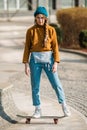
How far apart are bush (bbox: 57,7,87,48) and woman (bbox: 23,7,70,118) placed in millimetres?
14353

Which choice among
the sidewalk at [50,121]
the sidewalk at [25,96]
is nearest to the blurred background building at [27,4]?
the sidewalk at [25,96]

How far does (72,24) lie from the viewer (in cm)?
2266

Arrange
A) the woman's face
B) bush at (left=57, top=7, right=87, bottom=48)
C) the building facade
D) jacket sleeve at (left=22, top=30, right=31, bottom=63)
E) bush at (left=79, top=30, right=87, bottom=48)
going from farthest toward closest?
the building facade
bush at (left=57, top=7, right=87, bottom=48)
bush at (left=79, top=30, right=87, bottom=48)
jacket sleeve at (left=22, top=30, right=31, bottom=63)
the woman's face

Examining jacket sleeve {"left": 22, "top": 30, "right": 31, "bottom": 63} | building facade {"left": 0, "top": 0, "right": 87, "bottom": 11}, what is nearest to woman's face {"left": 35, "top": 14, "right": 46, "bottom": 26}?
jacket sleeve {"left": 22, "top": 30, "right": 31, "bottom": 63}

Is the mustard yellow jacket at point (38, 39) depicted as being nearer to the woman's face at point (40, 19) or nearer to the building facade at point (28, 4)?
the woman's face at point (40, 19)

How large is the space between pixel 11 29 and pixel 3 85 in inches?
899

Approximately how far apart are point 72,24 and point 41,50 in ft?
48.1

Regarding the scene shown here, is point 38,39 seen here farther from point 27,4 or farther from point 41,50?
point 27,4

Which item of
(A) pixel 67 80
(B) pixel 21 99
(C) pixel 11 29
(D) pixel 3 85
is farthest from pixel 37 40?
(C) pixel 11 29

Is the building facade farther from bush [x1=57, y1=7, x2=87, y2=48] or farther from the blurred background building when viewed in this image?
bush [x1=57, y1=7, x2=87, y2=48]

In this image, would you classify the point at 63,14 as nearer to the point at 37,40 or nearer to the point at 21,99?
the point at 21,99

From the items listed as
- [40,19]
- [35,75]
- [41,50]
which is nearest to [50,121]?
[35,75]

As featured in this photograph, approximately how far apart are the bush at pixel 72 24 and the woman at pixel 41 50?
1435 cm

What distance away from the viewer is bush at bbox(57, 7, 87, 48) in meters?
22.5
